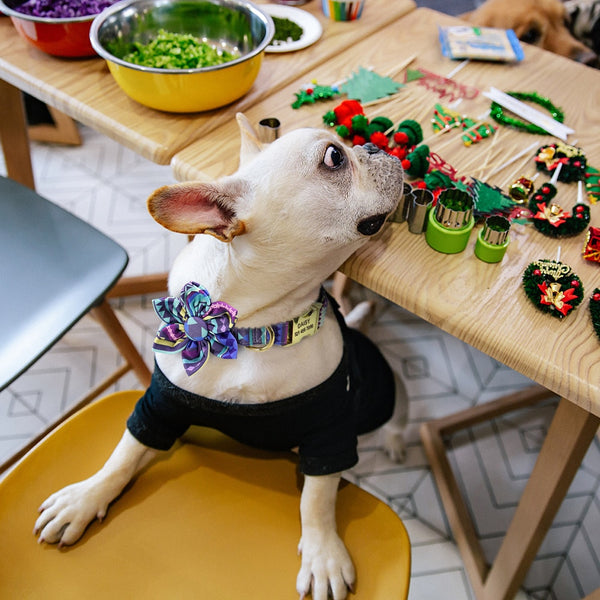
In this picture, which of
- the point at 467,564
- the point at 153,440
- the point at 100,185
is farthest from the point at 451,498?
the point at 100,185

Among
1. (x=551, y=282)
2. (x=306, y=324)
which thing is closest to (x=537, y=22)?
(x=551, y=282)

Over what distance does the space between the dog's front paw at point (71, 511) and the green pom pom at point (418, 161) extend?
0.74 meters

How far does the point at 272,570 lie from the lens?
0.88 meters

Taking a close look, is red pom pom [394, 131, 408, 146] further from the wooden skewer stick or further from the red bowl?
the red bowl

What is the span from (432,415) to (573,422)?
0.79 meters

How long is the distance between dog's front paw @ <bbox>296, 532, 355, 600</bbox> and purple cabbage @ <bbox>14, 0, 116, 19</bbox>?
1.19 meters

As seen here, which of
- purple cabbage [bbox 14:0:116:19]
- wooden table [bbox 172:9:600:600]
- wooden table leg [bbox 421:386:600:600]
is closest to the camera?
wooden table [bbox 172:9:600:600]

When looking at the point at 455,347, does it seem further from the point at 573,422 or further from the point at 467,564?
the point at 573,422

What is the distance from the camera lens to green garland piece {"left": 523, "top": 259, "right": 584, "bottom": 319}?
2.67ft

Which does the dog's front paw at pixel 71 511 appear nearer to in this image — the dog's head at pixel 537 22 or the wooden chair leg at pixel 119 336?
the wooden chair leg at pixel 119 336

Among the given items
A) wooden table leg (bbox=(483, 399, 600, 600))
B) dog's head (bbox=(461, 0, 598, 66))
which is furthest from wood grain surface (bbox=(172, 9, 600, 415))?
dog's head (bbox=(461, 0, 598, 66))


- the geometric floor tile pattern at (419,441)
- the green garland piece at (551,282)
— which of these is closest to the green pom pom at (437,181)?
the green garland piece at (551,282)

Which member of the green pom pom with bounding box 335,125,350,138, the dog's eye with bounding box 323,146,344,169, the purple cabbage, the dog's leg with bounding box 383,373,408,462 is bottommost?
the dog's leg with bounding box 383,373,408,462

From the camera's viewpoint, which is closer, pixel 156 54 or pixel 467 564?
pixel 156 54
